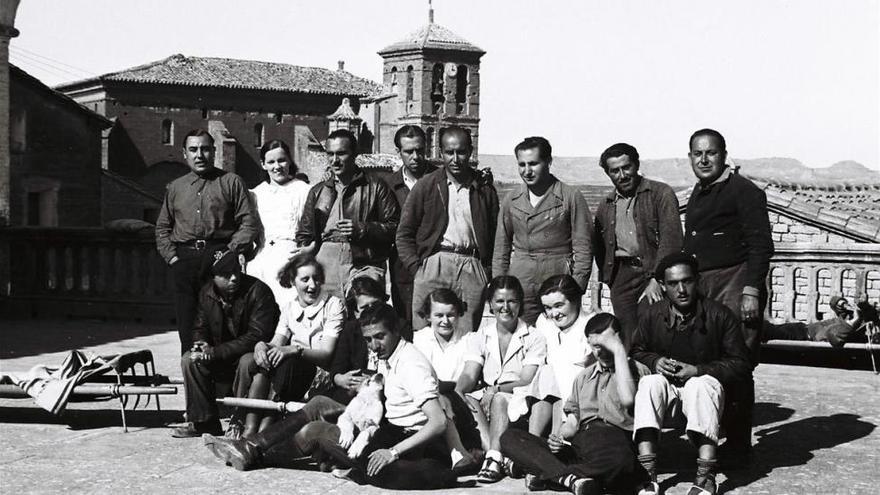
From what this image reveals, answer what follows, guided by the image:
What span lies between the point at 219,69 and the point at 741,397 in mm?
60110

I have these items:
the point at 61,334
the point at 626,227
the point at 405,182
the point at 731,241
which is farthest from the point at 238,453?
the point at 61,334

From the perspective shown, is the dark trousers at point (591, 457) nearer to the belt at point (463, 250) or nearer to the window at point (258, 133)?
the belt at point (463, 250)

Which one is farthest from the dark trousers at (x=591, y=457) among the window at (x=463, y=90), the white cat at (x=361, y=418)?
the window at (x=463, y=90)

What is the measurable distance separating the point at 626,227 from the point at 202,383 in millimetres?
2766

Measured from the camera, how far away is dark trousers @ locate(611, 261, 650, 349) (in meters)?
7.43

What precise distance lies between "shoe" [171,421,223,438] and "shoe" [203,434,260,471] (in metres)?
0.74

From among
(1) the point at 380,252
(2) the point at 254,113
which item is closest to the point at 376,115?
(2) the point at 254,113

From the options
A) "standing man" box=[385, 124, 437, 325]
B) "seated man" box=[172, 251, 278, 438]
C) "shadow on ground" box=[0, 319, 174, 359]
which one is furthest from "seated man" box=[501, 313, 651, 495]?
"shadow on ground" box=[0, 319, 174, 359]

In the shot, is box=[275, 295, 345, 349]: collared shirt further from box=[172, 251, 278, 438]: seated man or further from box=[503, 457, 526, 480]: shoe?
box=[503, 457, 526, 480]: shoe

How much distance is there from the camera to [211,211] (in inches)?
320

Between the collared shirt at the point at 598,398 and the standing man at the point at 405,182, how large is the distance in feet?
6.73

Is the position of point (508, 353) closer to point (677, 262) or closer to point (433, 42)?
point (677, 262)

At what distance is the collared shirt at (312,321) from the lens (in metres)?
7.47

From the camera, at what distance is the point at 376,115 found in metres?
85.2
